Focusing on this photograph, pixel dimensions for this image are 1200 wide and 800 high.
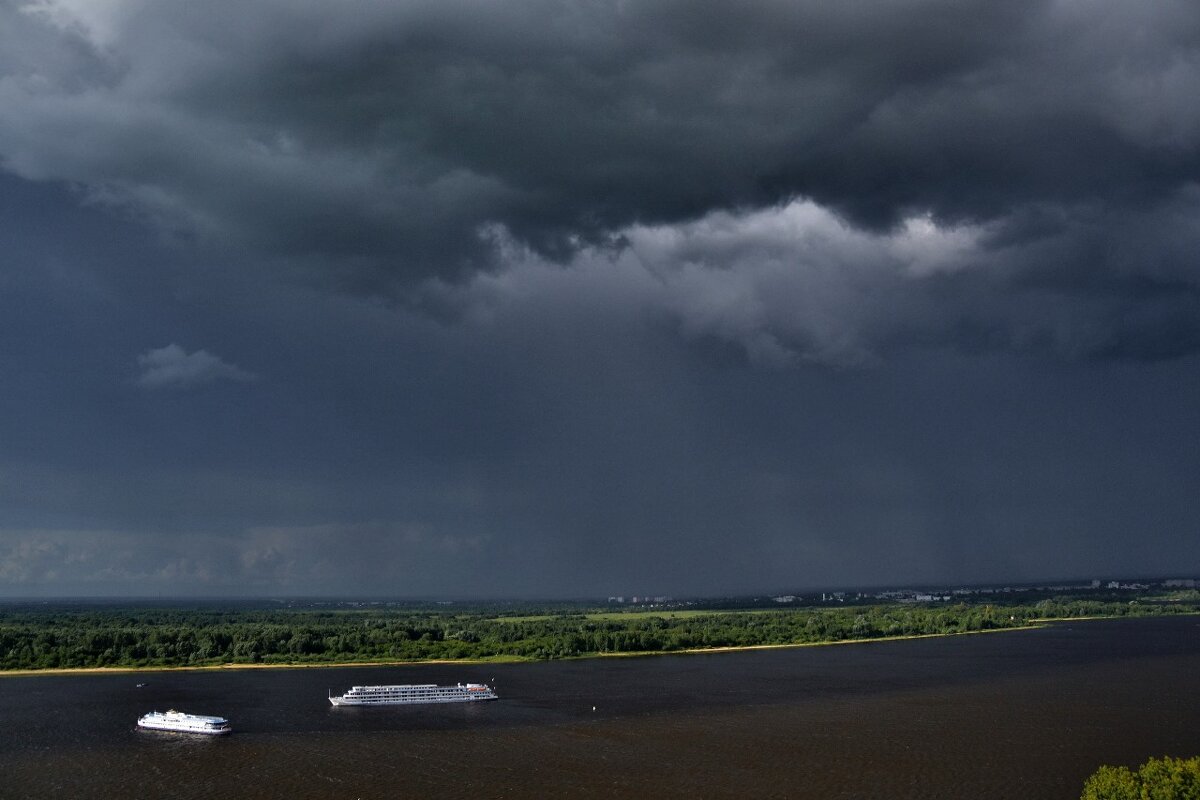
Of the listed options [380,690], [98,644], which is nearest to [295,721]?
[380,690]

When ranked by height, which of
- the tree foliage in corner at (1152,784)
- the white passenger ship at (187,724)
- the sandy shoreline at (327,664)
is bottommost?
→ the sandy shoreline at (327,664)

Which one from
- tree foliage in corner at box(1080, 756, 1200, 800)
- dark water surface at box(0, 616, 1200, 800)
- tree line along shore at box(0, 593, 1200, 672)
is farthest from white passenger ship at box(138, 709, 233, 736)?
tree foliage in corner at box(1080, 756, 1200, 800)

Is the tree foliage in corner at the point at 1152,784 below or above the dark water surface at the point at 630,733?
above

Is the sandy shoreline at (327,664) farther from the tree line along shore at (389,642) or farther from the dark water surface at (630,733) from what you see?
the dark water surface at (630,733)

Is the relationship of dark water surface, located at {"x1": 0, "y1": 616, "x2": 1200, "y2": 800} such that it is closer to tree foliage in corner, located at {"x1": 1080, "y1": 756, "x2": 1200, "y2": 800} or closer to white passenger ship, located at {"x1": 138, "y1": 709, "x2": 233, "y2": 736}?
white passenger ship, located at {"x1": 138, "y1": 709, "x2": 233, "y2": 736}

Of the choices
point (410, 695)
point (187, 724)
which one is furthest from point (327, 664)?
point (187, 724)

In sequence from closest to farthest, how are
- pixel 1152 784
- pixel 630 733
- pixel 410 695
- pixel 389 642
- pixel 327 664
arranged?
pixel 1152 784 → pixel 630 733 → pixel 410 695 → pixel 327 664 → pixel 389 642

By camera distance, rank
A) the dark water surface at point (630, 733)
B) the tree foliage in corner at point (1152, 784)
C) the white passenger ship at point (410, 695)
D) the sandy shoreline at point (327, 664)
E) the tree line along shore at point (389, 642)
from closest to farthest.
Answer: the tree foliage in corner at point (1152, 784) → the dark water surface at point (630, 733) → the white passenger ship at point (410, 695) → the sandy shoreline at point (327, 664) → the tree line along shore at point (389, 642)

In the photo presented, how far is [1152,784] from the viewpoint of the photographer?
33.8 m

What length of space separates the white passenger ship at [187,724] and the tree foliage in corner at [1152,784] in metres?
53.0

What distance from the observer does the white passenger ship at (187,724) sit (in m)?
62.4

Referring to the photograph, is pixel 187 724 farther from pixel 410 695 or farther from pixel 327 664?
pixel 327 664

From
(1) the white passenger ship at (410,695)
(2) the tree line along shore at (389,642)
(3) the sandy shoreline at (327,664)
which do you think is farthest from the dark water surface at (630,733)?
(2) the tree line along shore at (389,642)

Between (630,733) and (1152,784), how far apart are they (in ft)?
110
